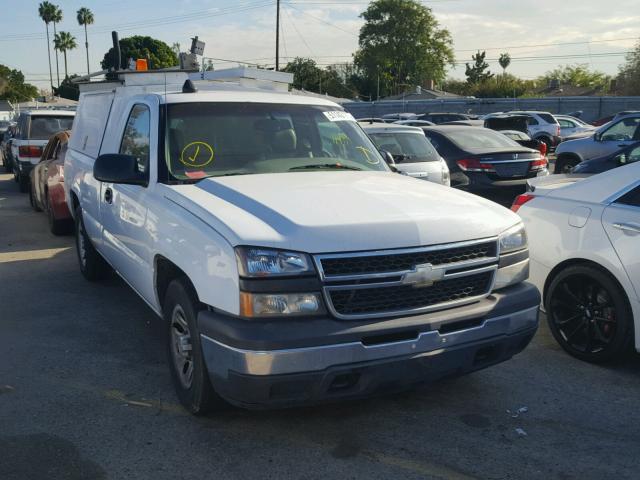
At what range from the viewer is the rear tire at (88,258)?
6.76 meters

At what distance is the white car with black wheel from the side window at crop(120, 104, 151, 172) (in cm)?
292

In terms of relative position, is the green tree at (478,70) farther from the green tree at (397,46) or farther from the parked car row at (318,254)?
the parked car row at (318,254)

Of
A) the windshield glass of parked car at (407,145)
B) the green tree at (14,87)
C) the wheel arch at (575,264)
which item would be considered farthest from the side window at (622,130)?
the green tree at (14,87)

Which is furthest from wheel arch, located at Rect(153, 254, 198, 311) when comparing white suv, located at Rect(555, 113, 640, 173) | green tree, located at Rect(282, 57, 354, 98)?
green tree, located at Rect(282, 57, 354, 98)

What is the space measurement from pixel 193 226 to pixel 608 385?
2864 mm

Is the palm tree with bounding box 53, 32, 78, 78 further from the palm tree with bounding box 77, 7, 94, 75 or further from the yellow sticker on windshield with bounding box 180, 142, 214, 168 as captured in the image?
the yellow sticker on windshield with bounding box 180, 142, 214, 168

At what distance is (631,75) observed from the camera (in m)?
61.6

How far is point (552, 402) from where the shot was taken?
4109 millimetres

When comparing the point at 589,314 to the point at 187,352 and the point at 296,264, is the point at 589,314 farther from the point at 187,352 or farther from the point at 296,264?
the point at 187,352

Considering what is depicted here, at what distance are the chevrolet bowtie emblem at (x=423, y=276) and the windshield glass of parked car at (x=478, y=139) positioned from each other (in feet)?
25.8

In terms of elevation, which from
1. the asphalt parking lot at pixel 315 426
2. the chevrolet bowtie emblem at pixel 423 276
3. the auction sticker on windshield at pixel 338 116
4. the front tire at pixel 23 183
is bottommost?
the front tire at pixel 23 183

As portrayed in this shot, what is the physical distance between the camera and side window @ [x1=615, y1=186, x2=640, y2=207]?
450 cm

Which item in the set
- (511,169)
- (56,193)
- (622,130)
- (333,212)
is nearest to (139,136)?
(333,212)

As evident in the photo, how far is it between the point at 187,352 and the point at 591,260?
9.13ft
